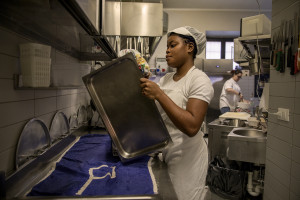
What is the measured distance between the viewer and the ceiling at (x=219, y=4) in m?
4.87

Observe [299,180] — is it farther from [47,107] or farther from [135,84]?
[47,107]

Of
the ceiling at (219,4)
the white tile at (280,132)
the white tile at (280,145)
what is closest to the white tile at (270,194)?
the white tile at (280,145)

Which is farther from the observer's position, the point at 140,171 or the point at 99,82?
the point at 140,171

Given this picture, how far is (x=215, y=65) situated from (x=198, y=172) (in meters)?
4.29

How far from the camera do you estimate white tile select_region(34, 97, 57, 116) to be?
1.27 metres

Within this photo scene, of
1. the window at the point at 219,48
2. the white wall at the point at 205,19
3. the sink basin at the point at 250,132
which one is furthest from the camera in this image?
the window at the point at 219,48

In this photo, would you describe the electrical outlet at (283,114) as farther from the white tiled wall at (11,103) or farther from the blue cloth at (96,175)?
the white tiled wall at (11,103)

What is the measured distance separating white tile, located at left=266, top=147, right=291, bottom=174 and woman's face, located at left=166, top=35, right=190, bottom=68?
1301mm

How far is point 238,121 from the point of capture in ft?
9.56

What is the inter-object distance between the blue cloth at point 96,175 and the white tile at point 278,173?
1242 millimetres

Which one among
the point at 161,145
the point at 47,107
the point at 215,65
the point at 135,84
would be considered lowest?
the point at 161,145

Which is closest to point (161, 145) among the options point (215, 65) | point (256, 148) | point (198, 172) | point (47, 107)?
point (198, 172)

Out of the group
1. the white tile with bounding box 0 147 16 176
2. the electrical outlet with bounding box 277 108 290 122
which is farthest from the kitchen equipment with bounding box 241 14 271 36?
the white tile with bounding box 0 147 16 176

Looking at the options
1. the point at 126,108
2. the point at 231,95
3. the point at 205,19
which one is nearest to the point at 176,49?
the point at 126,108
